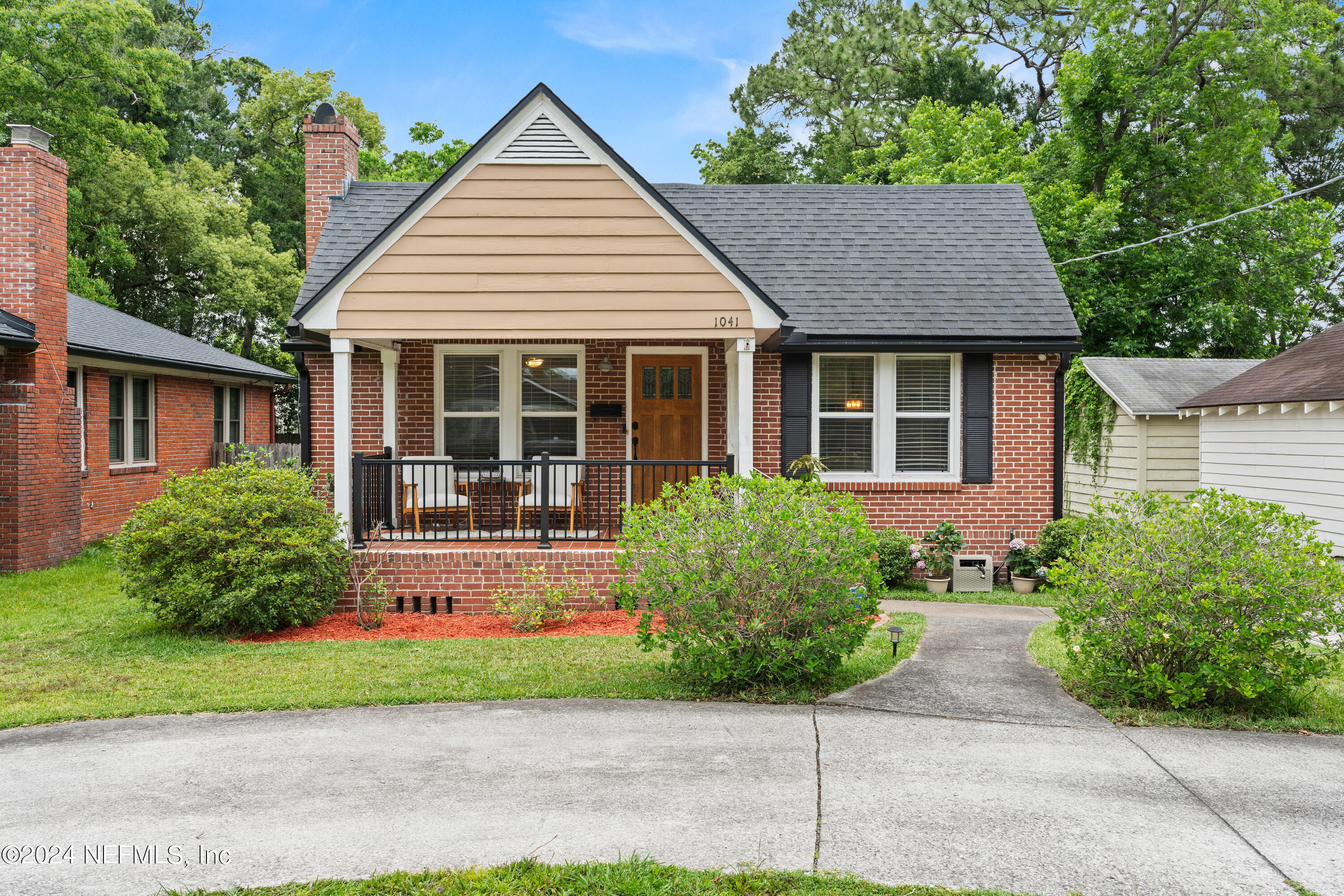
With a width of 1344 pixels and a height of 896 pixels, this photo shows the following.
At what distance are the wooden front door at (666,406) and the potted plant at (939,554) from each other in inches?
120

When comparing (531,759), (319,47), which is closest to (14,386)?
(531,759)

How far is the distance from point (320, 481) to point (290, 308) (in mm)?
21647

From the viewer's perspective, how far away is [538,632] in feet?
26.3

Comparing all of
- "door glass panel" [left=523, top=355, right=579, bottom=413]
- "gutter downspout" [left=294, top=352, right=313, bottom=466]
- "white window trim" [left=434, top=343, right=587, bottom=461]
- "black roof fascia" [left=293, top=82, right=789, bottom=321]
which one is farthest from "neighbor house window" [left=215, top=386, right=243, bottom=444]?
"black roof fascia" [left=293, top=82, right=789, bottom=321]

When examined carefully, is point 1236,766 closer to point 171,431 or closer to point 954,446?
point 954,446

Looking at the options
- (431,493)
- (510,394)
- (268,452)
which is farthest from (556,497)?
(268,452)

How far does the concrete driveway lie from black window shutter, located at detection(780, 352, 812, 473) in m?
5.36

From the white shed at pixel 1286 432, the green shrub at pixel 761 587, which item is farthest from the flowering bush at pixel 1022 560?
the green shrub at pixel 761 587

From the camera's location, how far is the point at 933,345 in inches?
410

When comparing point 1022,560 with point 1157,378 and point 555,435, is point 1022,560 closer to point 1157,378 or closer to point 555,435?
point 555,435

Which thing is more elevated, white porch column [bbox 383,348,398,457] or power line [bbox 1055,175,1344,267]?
power line [bbox 1055,175,1344,267]

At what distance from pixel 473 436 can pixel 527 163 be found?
364 cm

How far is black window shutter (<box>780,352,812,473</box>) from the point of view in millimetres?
10648

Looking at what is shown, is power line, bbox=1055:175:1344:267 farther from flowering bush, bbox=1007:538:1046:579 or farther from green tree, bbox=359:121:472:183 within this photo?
green tree, bbox=359:121:472:183
